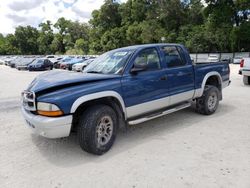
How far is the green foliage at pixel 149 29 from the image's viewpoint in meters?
35.4

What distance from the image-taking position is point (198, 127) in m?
5.24

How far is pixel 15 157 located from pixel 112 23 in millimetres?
71893

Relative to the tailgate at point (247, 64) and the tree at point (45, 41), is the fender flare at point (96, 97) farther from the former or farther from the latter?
the tree at point (45, 41)

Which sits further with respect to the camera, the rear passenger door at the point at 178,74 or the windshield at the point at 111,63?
the rear passenger door at the point at 178,74

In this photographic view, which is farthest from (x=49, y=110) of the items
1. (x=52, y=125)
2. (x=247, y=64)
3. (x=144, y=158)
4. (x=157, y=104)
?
(x=247, y=64)

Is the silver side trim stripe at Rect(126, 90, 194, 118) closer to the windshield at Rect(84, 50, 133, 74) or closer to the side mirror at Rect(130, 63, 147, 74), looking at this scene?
the side mirror at Rect(130, 63, 147, 74)

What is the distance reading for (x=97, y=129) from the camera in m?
3.94

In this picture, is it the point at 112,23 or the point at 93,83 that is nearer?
the point at 93,83

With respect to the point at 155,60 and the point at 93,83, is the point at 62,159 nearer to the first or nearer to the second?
the point at 93,83

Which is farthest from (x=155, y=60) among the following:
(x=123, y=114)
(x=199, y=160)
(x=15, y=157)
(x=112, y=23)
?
(x=112, y=23)

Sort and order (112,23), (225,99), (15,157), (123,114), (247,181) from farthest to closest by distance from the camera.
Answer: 1. (112,23)
2. (225,99)
3. (123,114)
4. (15,157)
5. (247,181)

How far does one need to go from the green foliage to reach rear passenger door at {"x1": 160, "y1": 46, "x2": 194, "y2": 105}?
31202mm

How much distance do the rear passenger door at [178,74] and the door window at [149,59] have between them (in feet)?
0.68

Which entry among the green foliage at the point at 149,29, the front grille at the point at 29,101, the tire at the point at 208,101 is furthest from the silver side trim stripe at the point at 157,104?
the green foliage at the point at 149,29
